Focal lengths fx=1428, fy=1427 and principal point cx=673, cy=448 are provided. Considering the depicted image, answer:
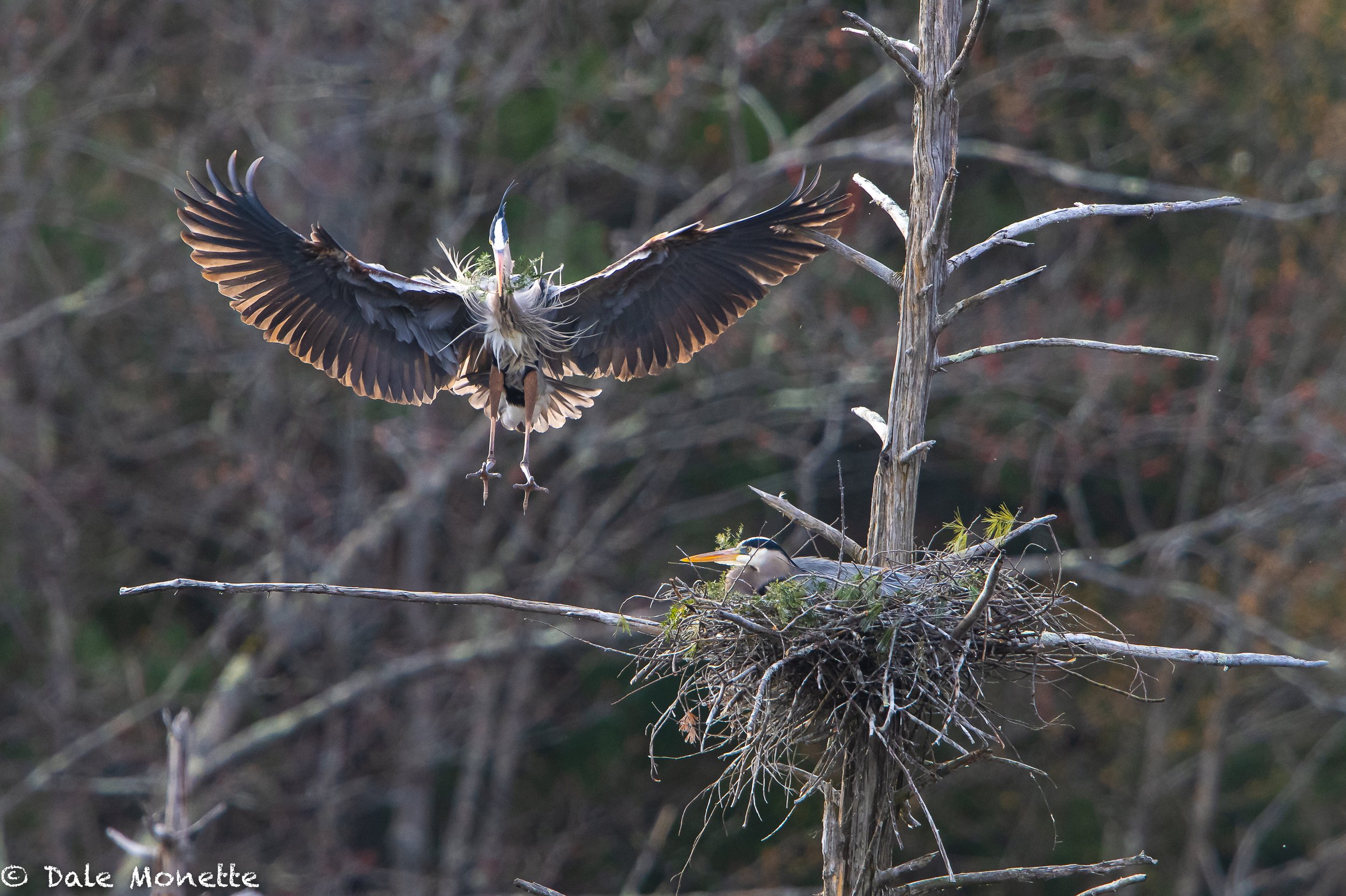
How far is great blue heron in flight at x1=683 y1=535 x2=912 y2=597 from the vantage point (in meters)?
4.31

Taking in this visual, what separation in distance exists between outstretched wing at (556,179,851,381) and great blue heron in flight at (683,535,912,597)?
96 centimetres

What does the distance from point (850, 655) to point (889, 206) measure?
1381mm

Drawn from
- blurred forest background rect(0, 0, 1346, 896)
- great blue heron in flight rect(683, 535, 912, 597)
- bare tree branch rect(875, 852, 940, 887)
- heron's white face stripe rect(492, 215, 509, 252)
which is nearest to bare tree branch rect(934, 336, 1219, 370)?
great blue heron in flight rect(683, 535, 912, 597)

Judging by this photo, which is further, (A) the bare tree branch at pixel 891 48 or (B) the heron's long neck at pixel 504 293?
(B) the heron's long neck at pixel 504 293

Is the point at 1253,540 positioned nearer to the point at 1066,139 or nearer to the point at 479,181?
the point at 1066,139

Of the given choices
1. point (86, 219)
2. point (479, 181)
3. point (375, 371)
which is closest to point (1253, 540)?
point (479, 181)

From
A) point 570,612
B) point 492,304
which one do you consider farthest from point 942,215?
point 492,304

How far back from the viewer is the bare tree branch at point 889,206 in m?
4.33

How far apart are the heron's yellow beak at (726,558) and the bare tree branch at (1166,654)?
1494mm

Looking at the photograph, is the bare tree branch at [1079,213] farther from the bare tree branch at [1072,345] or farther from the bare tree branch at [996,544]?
the bare tree branch at [996,544]

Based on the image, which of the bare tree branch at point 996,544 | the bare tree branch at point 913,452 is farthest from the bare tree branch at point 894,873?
the bare tree branch at point 913,452

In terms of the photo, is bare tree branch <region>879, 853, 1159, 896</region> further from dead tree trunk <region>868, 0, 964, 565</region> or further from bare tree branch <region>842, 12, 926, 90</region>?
bare tree branch <region>842, 12, 926, 90</region>

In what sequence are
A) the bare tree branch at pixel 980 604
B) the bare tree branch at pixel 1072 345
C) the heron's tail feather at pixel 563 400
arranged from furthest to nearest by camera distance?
the heron's tail feather at pixel 563 400 → the bare tree branch at pixel 1072 345 → the bare tree branch at pixel 980 604

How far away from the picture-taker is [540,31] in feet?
42.3
